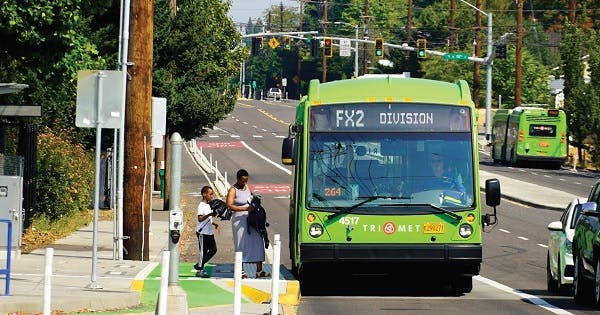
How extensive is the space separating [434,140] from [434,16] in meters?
116

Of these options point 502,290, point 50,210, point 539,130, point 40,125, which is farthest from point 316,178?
point 539,130

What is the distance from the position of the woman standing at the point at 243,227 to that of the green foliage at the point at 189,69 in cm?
2183

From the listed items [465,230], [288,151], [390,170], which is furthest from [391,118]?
[465,230]

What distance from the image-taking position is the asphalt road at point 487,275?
19797 mm

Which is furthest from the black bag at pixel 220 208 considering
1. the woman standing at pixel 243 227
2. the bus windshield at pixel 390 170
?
the bus windshield at pixel 390 170

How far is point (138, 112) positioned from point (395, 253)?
6.59 m

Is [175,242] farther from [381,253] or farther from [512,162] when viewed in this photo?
[512,162]

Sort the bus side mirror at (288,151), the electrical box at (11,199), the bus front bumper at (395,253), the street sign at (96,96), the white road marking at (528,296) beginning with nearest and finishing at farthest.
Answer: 1. the white road marking at (528,296)
2. the street sign at (96,96)
3. the bus front bumper at (395,253)
4. the bus side mirror at (288,151)
5. the electrical box at (11,199)

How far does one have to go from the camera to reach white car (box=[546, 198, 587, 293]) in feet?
70.4

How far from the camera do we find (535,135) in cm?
7162

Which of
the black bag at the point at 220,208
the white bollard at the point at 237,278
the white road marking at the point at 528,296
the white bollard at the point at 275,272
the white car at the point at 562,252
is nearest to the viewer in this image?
the white bollard at the point at 237,278

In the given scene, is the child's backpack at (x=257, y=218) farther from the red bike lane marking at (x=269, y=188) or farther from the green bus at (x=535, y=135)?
the green bus at (x=535, y=135)

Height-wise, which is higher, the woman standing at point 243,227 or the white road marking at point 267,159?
the woman standing at point 243,227

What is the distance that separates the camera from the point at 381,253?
813 inches
